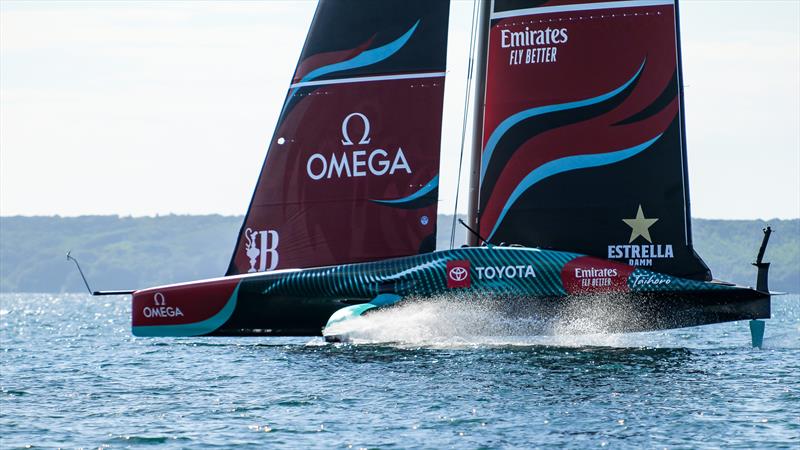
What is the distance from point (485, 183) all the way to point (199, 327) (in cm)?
554

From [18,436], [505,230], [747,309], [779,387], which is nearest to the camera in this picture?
[18,436]

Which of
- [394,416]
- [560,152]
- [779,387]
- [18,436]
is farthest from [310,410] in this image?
[560,152]

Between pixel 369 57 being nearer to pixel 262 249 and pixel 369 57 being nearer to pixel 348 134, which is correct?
pixel 348 134

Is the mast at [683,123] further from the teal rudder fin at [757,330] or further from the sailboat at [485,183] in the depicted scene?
the teal rudder fin at [757,330]

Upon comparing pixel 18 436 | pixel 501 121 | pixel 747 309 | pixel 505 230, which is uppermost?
pixel 501 121

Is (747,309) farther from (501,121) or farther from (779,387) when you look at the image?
(501,121)

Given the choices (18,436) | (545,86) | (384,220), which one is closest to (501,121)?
(545,86)

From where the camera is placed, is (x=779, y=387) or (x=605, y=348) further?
(x=605, y=348)

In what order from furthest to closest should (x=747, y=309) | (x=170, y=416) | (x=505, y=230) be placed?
(x=505, y=230)
(x=747, y=309)
(x=170, y=416)

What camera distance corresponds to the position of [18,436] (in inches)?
556

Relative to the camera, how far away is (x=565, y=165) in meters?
22.2

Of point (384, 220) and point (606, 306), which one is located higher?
point (384, 220)

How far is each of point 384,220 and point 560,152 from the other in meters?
3.31

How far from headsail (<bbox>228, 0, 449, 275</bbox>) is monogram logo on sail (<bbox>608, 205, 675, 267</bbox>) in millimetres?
3364
